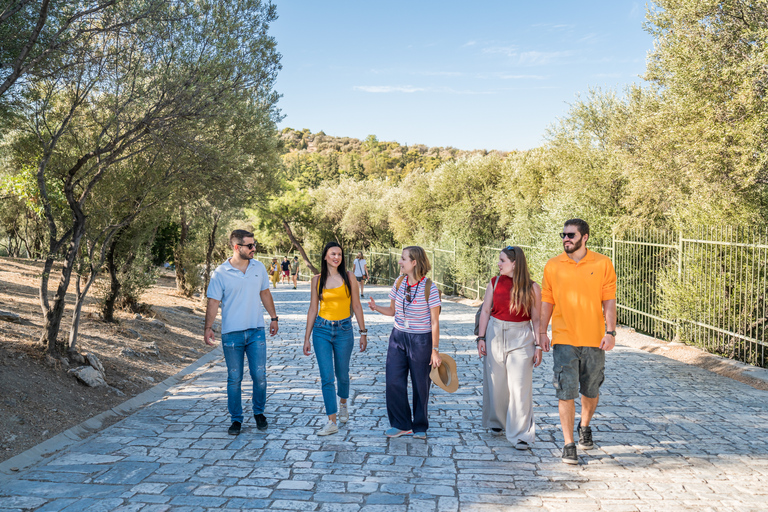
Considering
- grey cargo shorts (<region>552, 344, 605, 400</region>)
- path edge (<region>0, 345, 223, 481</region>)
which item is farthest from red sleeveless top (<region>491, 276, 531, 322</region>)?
path edge (<region>0, 345, 223, 481</region>)

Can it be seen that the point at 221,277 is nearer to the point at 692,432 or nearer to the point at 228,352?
the point at 228,352

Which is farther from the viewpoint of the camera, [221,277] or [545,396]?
[545,396]

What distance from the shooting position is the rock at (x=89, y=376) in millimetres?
6863

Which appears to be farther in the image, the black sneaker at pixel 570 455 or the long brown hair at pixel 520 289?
the long brown hair at pixel 520 289

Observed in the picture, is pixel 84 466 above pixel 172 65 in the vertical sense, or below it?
below

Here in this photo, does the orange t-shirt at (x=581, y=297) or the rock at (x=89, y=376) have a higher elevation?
the orange t-shirt at (x=581, y=297)

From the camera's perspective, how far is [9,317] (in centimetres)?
826

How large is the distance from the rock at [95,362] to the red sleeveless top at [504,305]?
4953 millimetres

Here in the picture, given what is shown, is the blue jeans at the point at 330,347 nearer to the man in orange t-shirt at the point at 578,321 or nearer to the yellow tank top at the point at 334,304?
the yellow tank top at the point at 334,304

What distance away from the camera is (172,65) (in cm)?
741

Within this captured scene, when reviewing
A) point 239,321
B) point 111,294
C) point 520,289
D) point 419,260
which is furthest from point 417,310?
point 111,294

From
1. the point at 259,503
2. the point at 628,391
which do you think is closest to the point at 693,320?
the point at 628,391

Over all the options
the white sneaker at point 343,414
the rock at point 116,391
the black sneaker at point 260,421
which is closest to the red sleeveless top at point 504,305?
the white sneaker at point 343,414

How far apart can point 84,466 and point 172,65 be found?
486cm
